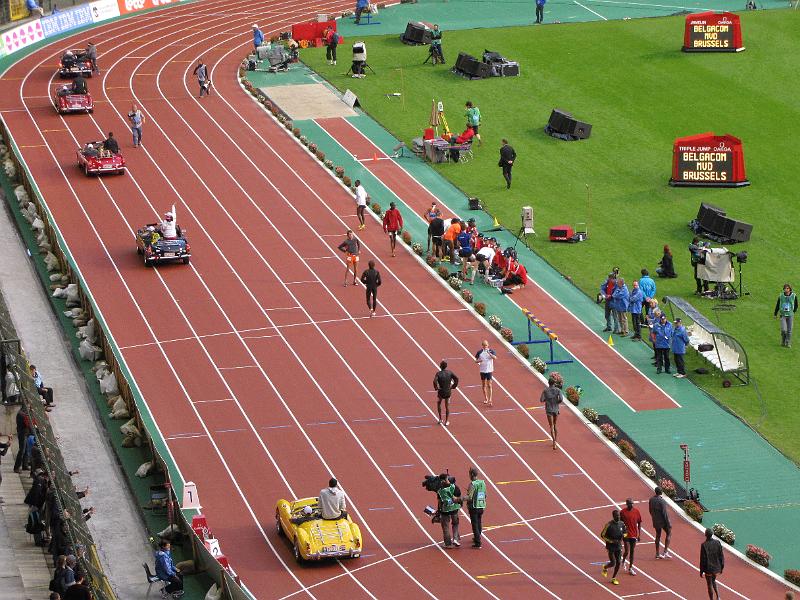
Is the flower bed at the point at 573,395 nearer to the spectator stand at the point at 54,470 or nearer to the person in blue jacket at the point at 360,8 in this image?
the spectator stand at the point at 54,470

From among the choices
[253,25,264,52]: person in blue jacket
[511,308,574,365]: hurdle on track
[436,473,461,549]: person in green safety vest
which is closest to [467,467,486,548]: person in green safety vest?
[436,473,461,549]: person in green safety vest

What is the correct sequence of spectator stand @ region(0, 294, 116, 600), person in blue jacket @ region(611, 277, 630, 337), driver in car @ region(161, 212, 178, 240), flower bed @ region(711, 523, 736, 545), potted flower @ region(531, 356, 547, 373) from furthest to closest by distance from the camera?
driver in car @ region(161, 212, 178, 240) → person in blue jacket @ region(611, 277, 630, 337) → potted flower @ region(531, 356, 547, 373) → flower bed @ region(711, 523, 736, 545) → spectator stand @ region(0, 294, 116, 600)

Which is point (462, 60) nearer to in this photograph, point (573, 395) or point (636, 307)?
point (636, 307)

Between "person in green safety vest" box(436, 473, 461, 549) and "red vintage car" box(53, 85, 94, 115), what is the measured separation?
33.6 metres

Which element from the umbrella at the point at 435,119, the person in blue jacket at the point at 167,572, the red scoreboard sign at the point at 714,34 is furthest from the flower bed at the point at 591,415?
the red scoreboard sign at the point at 714,34

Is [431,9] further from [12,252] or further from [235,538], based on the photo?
[235,538]

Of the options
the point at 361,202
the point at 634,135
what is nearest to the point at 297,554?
the point at 361,202

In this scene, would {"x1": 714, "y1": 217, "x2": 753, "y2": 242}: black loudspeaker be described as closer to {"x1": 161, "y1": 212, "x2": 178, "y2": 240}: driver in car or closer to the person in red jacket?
the person in red jacket

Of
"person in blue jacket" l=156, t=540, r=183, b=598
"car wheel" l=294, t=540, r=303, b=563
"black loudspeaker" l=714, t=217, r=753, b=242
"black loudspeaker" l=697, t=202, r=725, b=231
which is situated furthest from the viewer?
"black loudspeaker" l=697, t=202, r=725, b=231

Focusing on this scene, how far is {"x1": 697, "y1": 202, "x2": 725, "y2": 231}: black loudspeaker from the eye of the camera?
158 ft

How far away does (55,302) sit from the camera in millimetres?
44531

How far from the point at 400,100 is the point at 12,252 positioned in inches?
766

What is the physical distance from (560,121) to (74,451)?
26.8 metres

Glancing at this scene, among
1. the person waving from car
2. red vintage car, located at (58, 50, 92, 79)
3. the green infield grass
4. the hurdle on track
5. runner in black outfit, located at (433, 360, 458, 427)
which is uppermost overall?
the person waving from car
